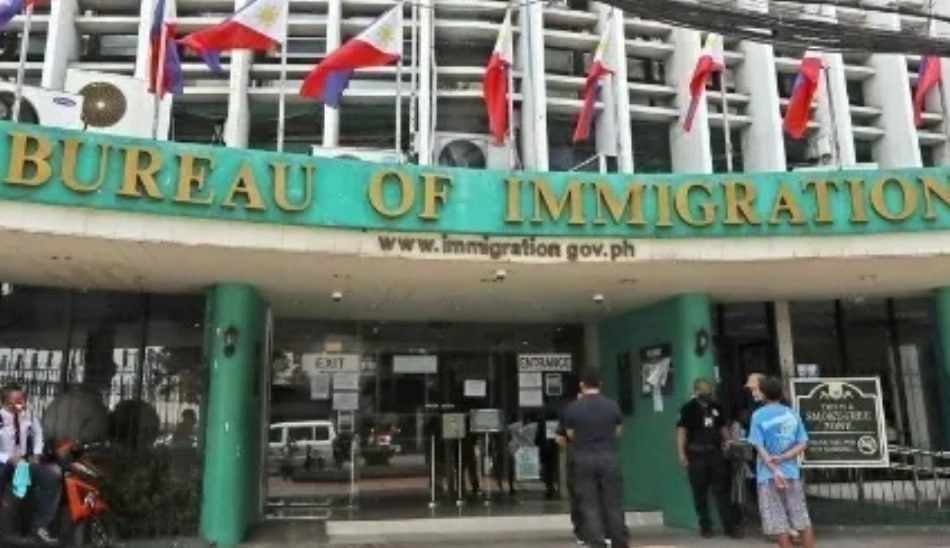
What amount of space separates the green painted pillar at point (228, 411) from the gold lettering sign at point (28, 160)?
281 centimetres

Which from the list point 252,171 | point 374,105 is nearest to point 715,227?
point 252,171

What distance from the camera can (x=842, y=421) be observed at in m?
10.8

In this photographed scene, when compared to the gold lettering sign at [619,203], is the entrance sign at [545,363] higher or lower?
lower

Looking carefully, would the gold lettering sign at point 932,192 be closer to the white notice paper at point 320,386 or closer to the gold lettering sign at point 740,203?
the gold lettering sign at point 740,203

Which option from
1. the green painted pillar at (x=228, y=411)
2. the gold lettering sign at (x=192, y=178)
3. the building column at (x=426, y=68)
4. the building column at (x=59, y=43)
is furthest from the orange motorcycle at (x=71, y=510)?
the building column at (x=426, y=68)

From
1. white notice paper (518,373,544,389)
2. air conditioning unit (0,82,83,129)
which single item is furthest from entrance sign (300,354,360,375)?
air conditioning unit (0,82,83,129)

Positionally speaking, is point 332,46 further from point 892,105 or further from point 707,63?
point 892,105

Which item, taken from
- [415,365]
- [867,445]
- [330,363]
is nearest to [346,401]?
[330,363]

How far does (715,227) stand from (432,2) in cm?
1066

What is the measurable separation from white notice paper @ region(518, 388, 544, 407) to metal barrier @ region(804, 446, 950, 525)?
4.11m

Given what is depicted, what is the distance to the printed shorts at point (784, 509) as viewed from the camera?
7.52 m

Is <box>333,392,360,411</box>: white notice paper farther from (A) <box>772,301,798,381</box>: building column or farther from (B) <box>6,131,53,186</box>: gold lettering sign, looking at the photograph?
(A) <box>772,301,798,381</box>: building column

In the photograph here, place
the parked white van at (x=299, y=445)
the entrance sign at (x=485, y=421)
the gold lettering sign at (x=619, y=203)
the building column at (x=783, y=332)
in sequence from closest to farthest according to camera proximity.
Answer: the gold lettering sign at (x=619, y=203) → the parked white van at (x=299, y=445) → the building column at (x=783, y=332) → the entrance sign at (x=485, y=421)

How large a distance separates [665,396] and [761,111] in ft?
32.9
